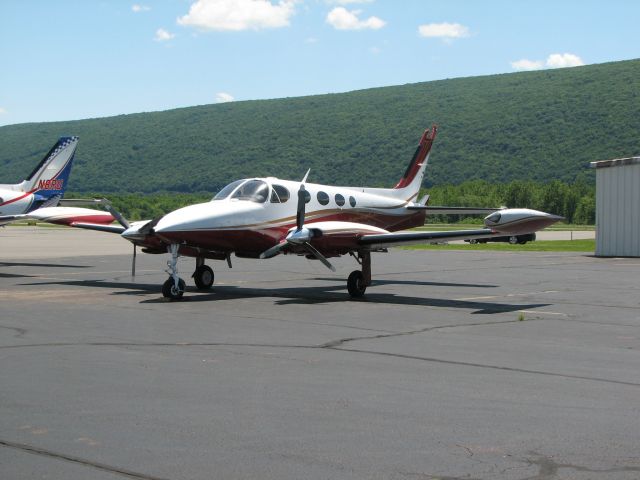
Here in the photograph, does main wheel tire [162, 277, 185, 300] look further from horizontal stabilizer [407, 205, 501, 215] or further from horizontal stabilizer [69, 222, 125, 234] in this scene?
horizontal stabilizer [407, 205, 501, 215]

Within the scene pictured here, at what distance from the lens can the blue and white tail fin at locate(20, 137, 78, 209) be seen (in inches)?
1456

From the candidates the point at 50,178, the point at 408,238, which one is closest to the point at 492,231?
the point at 408,238

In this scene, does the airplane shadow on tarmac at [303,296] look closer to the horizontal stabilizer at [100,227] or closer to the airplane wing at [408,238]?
the airplane wing at [408,238]

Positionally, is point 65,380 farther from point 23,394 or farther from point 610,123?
point 610,123

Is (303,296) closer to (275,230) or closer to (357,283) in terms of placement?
(357,283)

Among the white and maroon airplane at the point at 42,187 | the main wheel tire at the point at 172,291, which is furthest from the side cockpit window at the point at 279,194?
the white and maroon airplane at the point at 42,187

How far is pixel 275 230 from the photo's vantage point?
2127 cm

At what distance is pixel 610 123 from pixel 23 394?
176361 mm

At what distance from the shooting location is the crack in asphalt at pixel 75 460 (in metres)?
6.27

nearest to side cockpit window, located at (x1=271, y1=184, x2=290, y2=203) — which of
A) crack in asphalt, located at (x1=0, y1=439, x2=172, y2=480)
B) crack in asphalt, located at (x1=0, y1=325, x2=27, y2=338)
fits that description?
crack in asphalt, located at (x1=0, y1=325, x2=27, y2=338)

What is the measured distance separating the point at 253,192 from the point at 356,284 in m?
3.49

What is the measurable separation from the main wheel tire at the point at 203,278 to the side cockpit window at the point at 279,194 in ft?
8.87

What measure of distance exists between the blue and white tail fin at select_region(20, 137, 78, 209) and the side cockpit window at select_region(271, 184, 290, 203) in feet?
58.5

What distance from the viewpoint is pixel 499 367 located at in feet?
36.1
